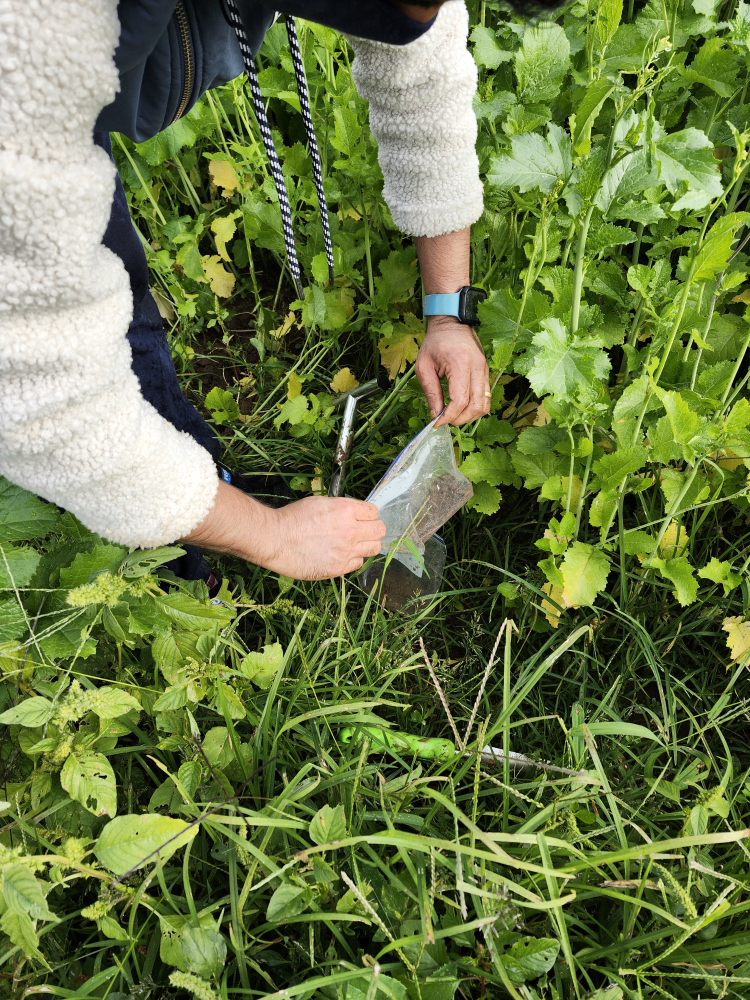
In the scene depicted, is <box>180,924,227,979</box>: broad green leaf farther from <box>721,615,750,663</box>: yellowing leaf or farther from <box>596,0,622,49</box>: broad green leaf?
<box>596,0,622,49</box>: broad green leaf

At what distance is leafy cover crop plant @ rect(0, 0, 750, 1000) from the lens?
86 centimetres

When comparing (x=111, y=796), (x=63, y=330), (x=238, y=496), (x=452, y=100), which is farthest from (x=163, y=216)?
(x=111, y=796)

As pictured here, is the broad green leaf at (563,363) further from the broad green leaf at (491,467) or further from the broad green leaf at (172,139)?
the broad green leaf at (172,139)

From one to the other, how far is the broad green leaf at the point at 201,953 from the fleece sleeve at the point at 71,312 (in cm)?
53

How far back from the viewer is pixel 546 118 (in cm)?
124

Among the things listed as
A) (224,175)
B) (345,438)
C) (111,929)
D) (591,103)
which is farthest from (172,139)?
(111,929)

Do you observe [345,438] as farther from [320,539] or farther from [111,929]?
[111,929]

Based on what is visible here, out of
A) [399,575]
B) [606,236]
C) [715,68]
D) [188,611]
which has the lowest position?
[399,575]

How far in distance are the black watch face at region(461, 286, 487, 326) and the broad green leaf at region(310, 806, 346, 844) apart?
99cm

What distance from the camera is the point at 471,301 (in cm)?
136

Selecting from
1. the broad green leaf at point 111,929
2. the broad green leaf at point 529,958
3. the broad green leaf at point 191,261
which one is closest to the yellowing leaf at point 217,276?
the broad green leaf at point 191,261

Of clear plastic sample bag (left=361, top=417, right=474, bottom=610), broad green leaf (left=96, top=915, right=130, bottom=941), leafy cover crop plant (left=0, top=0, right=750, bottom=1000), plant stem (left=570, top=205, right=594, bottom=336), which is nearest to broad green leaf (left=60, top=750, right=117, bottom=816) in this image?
leafy cover crop plant (left=0, top=0, right=750, bottom=1000)

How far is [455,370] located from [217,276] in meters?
0.96

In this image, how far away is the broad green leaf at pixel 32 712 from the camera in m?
0.85
